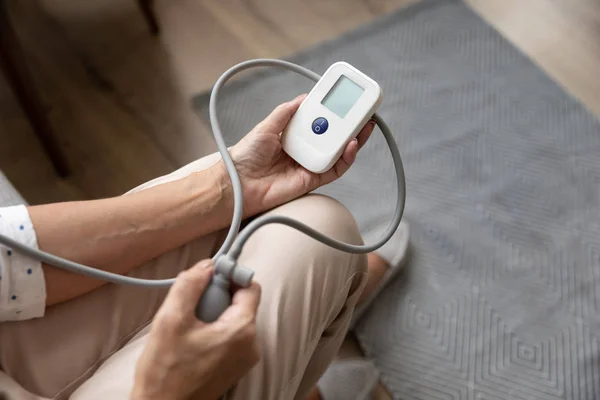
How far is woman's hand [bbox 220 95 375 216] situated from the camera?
73 cm

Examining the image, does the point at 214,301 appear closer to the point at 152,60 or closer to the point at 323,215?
the point at 323,215


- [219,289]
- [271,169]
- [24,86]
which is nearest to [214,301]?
[219,289]

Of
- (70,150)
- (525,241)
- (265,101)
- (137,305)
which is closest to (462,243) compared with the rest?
(525,241)

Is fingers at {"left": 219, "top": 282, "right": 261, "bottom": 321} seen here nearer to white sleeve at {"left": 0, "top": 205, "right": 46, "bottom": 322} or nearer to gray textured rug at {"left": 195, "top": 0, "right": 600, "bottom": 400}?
white sleeve at {"left": 0, "top": 205, "right": 46, "bottom": 322}

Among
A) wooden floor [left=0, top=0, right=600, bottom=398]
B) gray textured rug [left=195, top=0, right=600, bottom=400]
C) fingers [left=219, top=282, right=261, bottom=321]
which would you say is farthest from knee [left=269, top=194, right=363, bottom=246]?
wooden floor [left=0, top=0, right=600, bottom=398]

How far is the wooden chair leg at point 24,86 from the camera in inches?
38.7

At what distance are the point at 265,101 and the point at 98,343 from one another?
78 cm

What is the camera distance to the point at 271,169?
2.51 ft

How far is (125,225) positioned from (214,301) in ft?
0.68

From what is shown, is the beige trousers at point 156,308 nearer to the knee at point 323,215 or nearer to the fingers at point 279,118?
the knee at point 323,215

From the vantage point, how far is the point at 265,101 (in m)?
1.31


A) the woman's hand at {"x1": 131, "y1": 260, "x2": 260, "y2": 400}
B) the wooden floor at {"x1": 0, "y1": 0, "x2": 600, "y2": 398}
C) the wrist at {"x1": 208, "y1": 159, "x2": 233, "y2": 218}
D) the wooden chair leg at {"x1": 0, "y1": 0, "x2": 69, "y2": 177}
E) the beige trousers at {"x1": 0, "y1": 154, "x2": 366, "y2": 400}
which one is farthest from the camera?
the wooden floor at {"x1": 0, "y1": 0, "x2": 600, "y2": 398}

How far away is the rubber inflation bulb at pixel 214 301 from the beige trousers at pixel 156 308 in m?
0.10

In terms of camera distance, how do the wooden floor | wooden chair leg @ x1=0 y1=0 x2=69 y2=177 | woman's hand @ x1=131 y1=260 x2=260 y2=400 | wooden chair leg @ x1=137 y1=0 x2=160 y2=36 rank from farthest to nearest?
wooden chair leg @ x1=137 y1=0 x2=160 y2=36 < the wooden floor < wooden chair leg @ x1=0 y1=0 x2=69 y2=177 < woman's hand @ x1=131 y1=260 x2=260 y2=400
